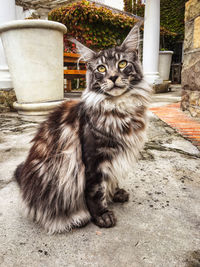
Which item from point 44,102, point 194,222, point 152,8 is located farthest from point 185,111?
point 152,8

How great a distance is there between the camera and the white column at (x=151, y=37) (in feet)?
17.0

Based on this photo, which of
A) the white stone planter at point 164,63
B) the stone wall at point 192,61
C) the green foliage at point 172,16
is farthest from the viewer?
the green foliage at point 172,16

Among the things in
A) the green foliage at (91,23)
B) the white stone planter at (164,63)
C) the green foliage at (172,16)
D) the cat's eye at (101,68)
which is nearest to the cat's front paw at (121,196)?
the cat's eye at (101,68)

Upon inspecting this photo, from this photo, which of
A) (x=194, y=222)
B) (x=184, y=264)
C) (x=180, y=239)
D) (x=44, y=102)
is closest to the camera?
(x=184, y=264)

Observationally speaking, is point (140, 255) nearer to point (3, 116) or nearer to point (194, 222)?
point (194, 222)

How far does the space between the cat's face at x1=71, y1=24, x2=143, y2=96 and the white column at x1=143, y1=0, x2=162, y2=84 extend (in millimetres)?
3920

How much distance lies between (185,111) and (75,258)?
295cm

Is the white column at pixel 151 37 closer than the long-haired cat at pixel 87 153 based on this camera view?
No

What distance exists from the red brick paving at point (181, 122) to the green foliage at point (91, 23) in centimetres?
430

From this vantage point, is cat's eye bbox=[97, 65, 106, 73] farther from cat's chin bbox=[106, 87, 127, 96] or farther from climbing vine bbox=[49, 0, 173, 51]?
climbing vine bbox=[49, 0, 173, 51]

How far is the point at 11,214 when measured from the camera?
1.20m

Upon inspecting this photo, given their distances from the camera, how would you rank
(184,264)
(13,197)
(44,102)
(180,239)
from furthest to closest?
(44,102)
(13,197)
(180,239)
(184,264)

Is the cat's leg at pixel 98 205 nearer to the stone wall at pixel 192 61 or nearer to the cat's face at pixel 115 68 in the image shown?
the cat's face at pixel 115 68

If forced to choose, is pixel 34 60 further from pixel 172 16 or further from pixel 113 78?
pixel 172 16
